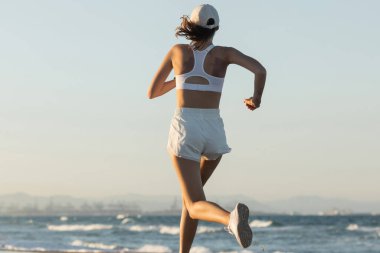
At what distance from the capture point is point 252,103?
4008 millimetres

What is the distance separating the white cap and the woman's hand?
468 mm

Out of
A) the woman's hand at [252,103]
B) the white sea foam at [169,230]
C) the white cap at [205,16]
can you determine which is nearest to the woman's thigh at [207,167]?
the woman's hand at [252,103]

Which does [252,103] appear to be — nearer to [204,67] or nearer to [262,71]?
[262,71]

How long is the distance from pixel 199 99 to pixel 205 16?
1.49ft

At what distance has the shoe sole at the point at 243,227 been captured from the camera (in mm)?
3691

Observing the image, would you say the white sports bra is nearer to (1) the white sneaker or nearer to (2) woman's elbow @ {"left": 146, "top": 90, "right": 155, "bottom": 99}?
(2) woman's elbow @ {"left": 146, "top": 90, "right": 155, "bottom": 99}

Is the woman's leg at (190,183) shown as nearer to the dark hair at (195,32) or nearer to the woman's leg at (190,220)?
the woman's leg at (190,220)

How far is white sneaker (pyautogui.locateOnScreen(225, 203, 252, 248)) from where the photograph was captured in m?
3.69

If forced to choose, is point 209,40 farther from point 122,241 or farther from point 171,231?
point 171,231

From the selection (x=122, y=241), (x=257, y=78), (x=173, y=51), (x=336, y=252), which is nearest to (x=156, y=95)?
(x=173, y=51)

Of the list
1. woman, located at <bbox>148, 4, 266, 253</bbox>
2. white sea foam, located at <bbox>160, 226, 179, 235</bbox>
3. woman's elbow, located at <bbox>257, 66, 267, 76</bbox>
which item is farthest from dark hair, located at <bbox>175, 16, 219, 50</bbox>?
white sea foam, located at <bbox>160, 226, 179, 235</bbox>

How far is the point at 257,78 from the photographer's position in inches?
159

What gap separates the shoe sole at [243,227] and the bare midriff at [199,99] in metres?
0.71

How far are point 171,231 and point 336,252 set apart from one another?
47.4 feet
